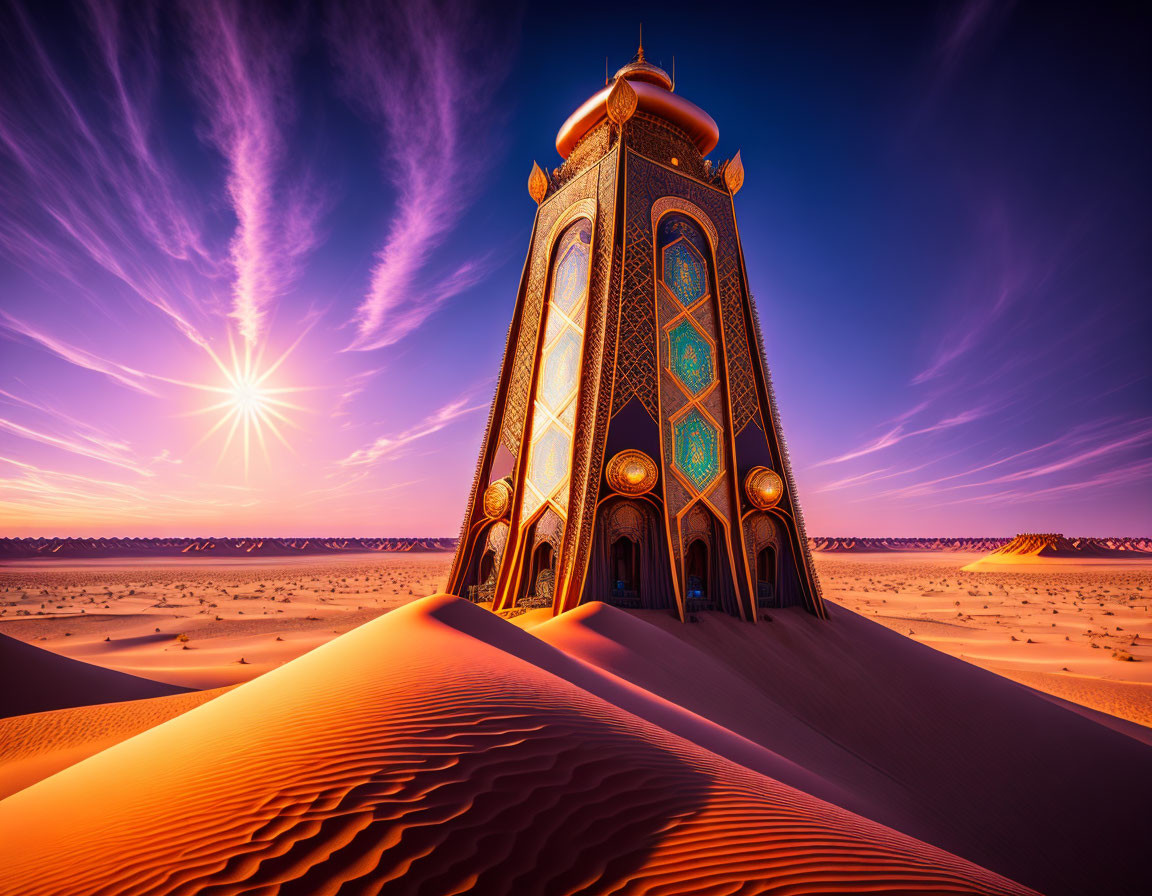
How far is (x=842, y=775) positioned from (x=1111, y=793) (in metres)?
4.01

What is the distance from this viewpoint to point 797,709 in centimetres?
845

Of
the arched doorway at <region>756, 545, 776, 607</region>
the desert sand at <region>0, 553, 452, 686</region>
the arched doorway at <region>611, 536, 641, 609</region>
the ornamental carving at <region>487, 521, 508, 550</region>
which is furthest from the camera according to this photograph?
the desert sand at <region>0, 553, 452, 686</region>

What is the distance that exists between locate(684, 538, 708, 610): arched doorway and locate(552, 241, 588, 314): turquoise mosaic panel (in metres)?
6.90

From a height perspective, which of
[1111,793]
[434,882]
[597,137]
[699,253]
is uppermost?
[597,137]

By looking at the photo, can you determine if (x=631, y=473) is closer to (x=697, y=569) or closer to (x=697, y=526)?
(x=697, y=526)

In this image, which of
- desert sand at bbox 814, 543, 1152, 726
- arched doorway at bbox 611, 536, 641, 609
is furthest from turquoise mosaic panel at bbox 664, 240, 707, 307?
desert sand at bbox 814, 543, 1152, 726

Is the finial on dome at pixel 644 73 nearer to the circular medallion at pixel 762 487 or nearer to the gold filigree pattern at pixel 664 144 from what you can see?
the gold filigree pattern at pixel 664 144

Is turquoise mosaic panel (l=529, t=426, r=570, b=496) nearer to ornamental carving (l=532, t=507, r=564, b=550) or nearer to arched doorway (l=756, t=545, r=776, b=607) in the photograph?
ornamental carving (l=532, t=507, r=564, b=550)

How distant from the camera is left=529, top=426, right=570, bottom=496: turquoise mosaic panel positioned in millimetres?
12031

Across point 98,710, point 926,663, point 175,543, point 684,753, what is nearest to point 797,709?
point 926,663

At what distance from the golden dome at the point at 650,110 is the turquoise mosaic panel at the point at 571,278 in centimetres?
385

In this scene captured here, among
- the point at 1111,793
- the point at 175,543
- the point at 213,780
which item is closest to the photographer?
the point at 213,780

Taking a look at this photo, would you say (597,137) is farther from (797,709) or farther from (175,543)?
(175,543)

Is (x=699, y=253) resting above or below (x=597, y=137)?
below
